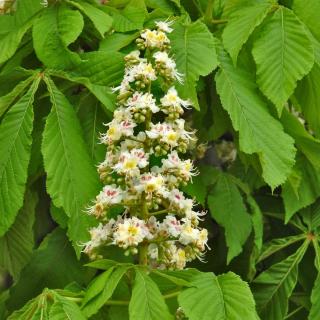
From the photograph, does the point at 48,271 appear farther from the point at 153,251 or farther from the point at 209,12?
the point at 209,12

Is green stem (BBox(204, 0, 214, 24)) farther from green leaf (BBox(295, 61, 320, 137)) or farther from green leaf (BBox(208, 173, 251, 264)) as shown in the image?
green leaf (BBox(208, 173, 251, 264))

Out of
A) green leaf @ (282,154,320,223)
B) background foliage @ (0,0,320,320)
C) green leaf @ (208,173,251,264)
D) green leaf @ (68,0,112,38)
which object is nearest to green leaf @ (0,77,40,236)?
background foliage @ (0,0,320,320)

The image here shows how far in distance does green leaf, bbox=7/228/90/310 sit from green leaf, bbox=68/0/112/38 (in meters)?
0.52

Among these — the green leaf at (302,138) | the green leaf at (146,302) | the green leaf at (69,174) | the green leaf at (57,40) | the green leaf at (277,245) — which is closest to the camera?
the green leaf at (146,302)

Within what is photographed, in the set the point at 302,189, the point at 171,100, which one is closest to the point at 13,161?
the point at 171,100

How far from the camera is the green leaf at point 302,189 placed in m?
1.96

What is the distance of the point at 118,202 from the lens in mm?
1424

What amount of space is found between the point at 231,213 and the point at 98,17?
602 mm

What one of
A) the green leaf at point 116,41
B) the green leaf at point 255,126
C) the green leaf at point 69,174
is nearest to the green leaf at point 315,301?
the green leaf at point 255,126

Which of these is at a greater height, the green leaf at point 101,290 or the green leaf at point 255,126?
the green leaf at point 255,126

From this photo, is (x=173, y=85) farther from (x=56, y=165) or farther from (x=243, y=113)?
(x=56, y=165)

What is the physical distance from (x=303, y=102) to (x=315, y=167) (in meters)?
0.18

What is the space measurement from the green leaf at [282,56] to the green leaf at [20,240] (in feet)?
2.07

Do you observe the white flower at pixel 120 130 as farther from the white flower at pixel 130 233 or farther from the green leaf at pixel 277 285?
the green leaf at pixel 277 285
